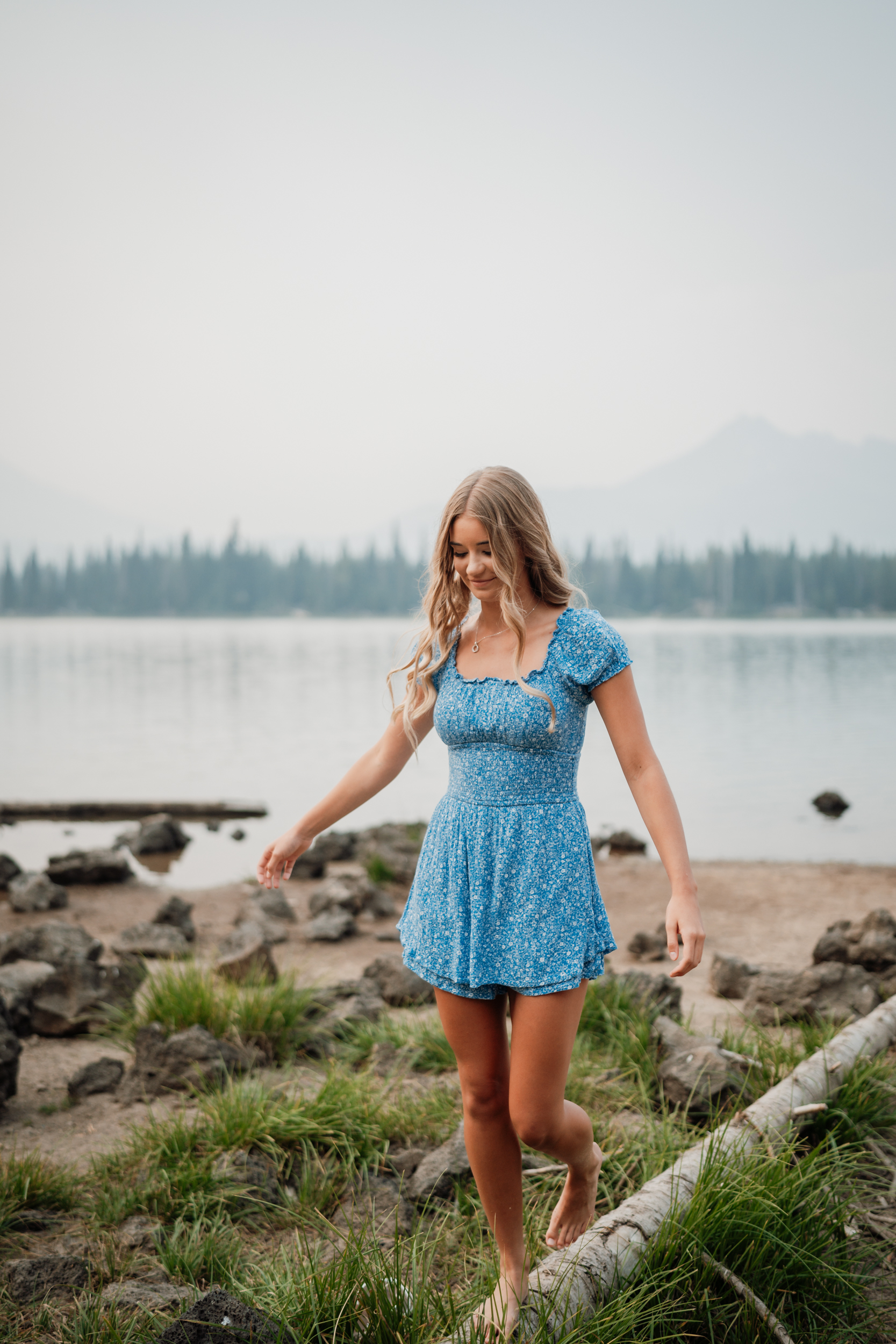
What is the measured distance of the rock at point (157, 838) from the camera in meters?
13.7

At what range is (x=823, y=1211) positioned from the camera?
3271mm

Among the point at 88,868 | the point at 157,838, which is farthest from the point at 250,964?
the point at 157,838

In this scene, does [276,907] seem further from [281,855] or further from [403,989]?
[281,855]

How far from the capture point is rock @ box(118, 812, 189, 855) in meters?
13.7

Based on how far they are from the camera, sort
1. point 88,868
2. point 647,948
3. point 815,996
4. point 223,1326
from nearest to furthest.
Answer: point 223,1326
point 815,996
point 647,948
point 88,868

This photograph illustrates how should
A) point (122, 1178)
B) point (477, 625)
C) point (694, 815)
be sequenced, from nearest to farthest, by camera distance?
point (477, 625) < point (122, 1178) < point (694, 815)

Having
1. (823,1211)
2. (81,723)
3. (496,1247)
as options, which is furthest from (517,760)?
(81,723)

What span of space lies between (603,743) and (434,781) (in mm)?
6740

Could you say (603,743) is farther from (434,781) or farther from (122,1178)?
(122,1178)

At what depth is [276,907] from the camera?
915cm

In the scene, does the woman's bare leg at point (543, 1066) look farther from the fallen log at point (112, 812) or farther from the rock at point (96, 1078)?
the fallen log at point (112, 812)

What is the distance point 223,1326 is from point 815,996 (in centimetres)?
394

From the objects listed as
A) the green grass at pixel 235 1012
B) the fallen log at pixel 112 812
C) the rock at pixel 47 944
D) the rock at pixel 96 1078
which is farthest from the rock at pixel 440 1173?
the fallen log at pixel 112 812

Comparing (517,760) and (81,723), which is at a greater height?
(517,760)
